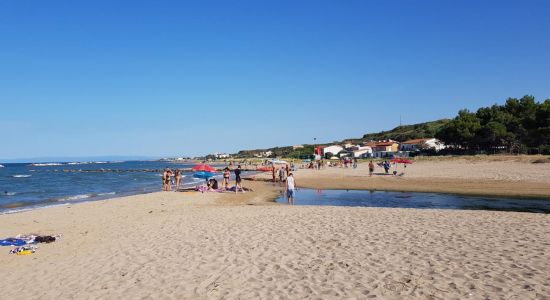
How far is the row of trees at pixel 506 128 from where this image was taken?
179 feet

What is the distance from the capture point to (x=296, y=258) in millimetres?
7930

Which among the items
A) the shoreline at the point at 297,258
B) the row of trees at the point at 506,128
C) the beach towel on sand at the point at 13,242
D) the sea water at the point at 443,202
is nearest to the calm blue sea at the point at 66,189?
the beach towel on sand at the point at 13,242

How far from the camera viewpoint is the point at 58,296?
6.63 metres

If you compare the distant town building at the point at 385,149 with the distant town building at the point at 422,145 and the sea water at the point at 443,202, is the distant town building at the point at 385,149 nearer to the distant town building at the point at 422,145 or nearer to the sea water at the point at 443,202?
the distant town building at the point at 422,145

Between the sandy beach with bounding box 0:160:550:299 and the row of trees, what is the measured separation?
5136cm

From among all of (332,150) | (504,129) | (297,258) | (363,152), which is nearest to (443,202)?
(297,258)

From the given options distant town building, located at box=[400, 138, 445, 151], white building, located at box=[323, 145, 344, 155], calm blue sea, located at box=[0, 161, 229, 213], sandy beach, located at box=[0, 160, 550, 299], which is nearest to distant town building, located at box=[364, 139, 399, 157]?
distant town building, located at box=[400, 138, 445, 151]

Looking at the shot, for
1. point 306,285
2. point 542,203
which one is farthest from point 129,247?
point 542,203

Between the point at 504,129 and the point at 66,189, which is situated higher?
the point at 504,129

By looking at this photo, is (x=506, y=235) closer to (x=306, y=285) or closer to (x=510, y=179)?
(x=306, y=285)

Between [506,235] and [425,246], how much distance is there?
2461 mm

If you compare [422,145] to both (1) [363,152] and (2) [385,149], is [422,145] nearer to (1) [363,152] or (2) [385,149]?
(2) [385,149]

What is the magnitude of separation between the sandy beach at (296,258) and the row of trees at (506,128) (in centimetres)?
5136

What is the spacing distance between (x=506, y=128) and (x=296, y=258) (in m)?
64.3
